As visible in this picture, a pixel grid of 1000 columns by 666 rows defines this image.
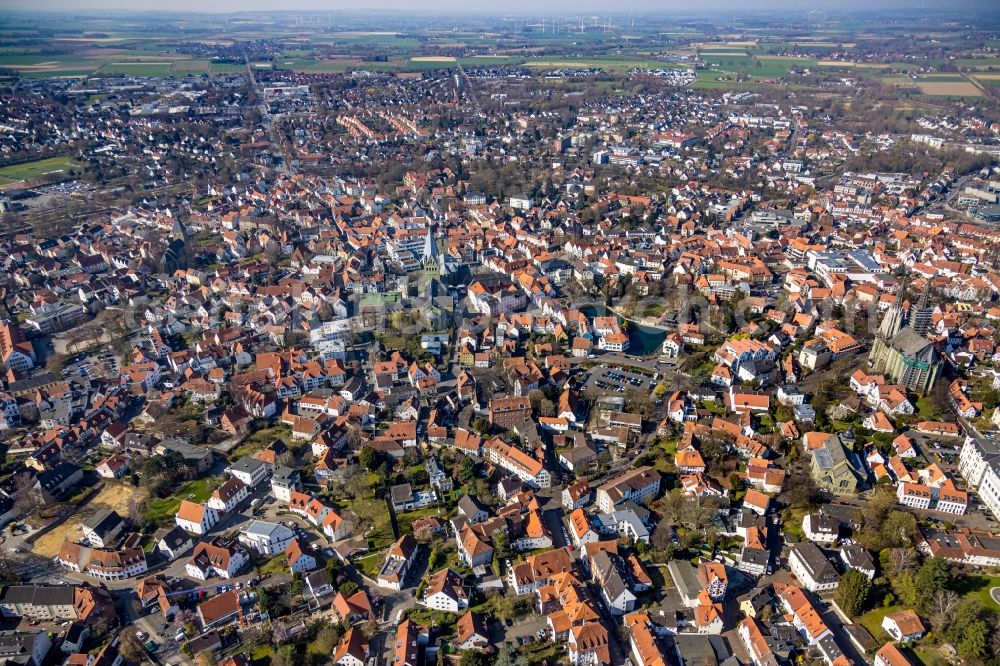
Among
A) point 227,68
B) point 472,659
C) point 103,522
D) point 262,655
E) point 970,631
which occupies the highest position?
point 227,68

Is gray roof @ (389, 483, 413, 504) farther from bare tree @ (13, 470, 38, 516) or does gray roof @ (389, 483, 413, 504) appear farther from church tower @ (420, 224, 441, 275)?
church tower @ (420, 224, 441, 275)

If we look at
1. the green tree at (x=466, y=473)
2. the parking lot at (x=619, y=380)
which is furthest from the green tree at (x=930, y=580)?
the green tree at (x=466, y=473)

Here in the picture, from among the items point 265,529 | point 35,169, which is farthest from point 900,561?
point 35,169

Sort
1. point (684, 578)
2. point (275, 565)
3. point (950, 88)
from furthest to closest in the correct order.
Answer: point (950, 88) < point (275, 565) < point (684, 578)

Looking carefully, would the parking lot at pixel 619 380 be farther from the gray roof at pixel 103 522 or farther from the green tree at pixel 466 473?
the gray roof at pixel 103 522

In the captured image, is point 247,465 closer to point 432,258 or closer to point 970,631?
point 432,258

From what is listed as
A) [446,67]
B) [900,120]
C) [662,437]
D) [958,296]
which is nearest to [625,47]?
[446,67]
